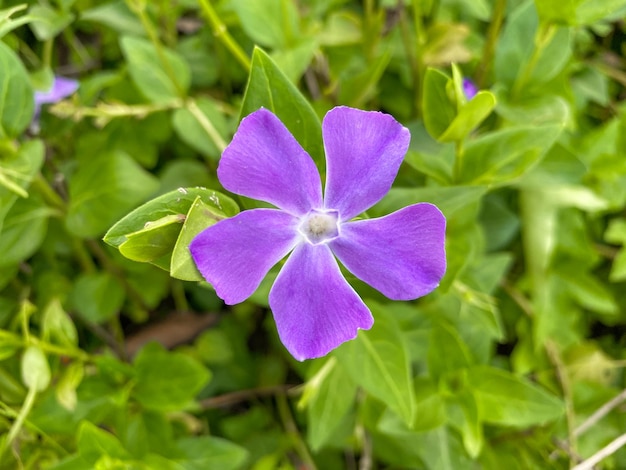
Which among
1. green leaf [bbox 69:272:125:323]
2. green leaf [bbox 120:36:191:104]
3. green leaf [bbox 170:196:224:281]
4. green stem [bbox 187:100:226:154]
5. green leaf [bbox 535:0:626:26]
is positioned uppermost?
green leaf [bbox 170:196:224:281]

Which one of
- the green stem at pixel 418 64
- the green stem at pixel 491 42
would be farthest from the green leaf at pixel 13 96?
the green stem at pixel 491 42

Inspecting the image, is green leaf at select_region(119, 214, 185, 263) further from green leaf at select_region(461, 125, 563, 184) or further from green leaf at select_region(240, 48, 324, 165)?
green leaf at select_region(461, 125, 563, 184)

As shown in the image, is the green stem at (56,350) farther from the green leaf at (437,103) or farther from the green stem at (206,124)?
the green leaf at (437,103)

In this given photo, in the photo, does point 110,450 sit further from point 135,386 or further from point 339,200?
point 339,200

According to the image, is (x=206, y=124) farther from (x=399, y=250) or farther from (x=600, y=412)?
(x=600, y=412)

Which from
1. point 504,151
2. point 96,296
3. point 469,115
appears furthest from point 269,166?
point 96,296

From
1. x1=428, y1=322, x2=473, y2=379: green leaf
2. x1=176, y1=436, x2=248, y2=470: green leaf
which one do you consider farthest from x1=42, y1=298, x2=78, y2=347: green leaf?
x1=428, y1=322, x2=473, y2=379: green leaf

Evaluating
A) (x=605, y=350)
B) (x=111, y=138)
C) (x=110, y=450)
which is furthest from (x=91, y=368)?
(x=605, y=350)
